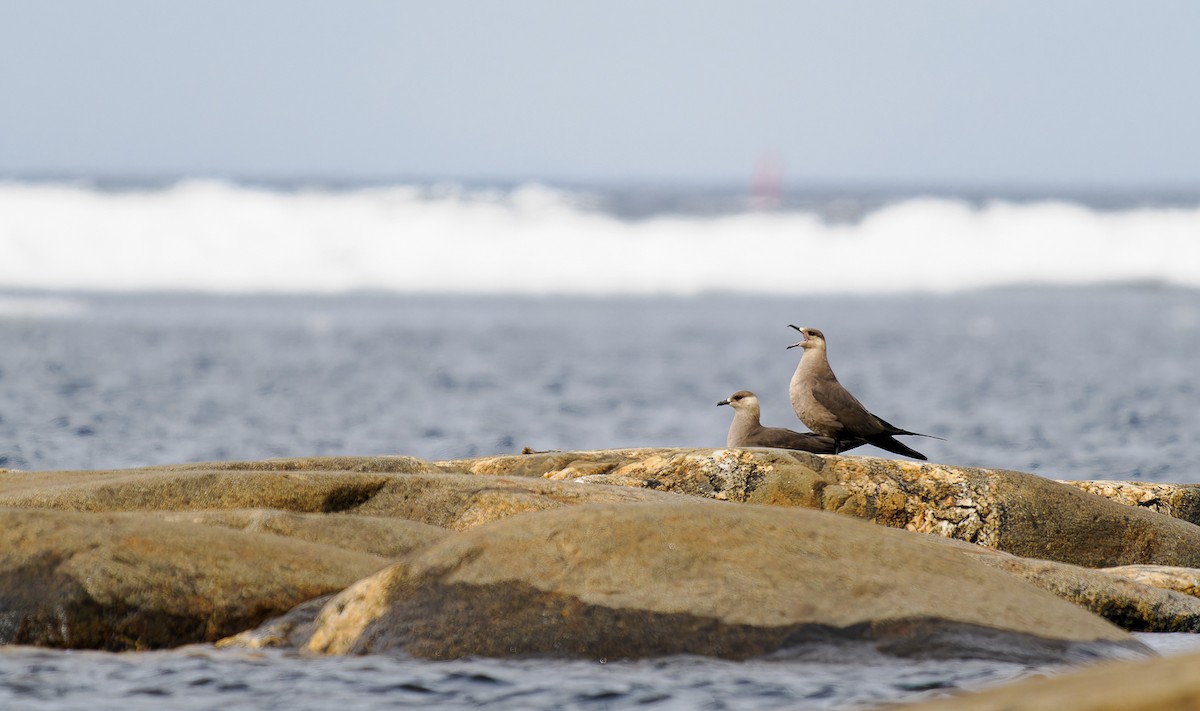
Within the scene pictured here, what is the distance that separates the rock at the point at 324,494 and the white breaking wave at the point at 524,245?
110ft

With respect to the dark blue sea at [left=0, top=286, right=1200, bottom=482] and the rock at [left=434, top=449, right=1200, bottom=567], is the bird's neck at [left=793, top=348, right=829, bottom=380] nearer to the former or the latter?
the rock at [left=434, top=449, right=1200, bottom=567]

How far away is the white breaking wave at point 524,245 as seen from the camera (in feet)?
141

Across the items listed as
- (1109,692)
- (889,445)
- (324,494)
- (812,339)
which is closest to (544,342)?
(812,339)

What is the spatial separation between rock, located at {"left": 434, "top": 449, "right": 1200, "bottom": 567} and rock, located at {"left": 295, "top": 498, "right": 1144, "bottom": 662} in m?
2.34

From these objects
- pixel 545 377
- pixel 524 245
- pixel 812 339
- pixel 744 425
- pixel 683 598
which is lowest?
pixel 545 377

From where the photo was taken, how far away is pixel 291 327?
2984 centimetres

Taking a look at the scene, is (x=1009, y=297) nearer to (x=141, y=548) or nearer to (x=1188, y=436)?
(x=1188, y=436)

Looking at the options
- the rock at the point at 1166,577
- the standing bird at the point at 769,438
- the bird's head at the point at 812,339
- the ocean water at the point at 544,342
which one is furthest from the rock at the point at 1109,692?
the bird's head at the point at 812,339

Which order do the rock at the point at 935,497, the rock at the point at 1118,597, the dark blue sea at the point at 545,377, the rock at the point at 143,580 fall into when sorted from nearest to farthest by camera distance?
the rock at the point at 143,580, the rock at the point at 1118,597, the rock at the point at 935,497, the dark blue sea at the point at 545,377

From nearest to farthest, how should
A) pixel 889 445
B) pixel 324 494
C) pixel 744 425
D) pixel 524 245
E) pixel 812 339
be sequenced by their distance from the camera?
pixel 324 494 → pixel 744 425 → pixel 889 445 → pixel 812 339 → pixel 524 245

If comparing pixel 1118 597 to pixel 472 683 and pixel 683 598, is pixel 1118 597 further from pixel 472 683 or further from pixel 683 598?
pixel 472 683

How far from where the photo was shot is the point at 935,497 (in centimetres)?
834

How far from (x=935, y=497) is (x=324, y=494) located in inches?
133

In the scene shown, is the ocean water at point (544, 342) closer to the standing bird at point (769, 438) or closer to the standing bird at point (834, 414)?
the standing bird at point (834, 414)
